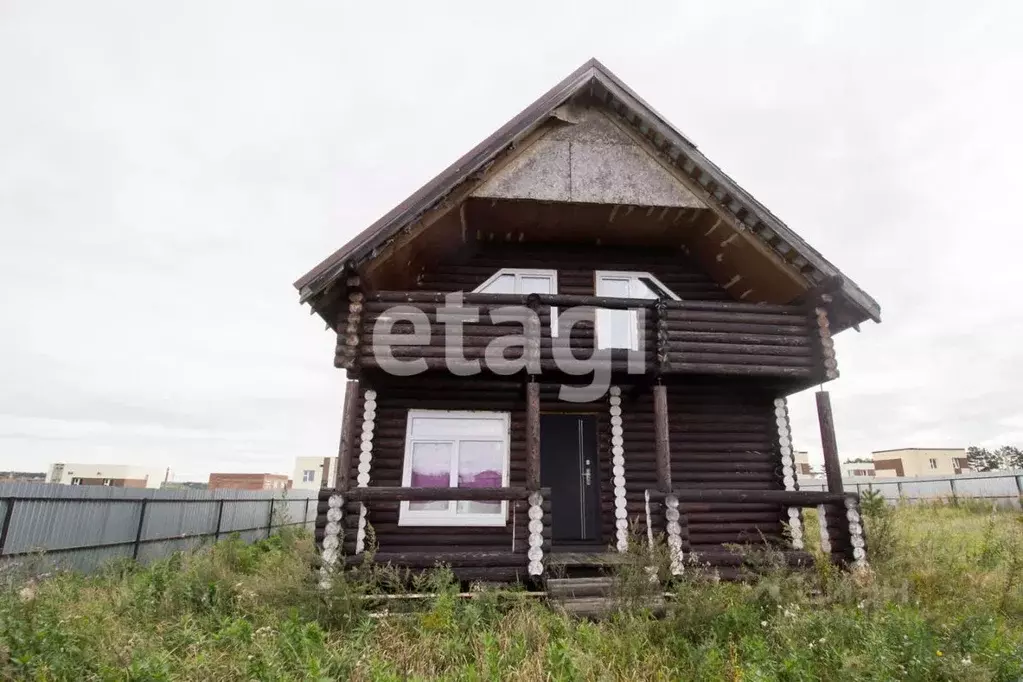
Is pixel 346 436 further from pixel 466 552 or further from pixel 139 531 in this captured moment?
pixel 139 531

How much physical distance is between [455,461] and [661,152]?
6.99 meters

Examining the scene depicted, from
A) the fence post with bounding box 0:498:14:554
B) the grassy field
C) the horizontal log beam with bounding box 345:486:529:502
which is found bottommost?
the grassy field

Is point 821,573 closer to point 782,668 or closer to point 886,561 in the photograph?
point 886,561

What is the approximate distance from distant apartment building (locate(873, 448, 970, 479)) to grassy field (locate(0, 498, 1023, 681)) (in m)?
85.3

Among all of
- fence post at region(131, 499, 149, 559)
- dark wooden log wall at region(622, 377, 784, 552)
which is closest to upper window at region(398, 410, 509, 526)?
dark wooden log wall at region(622, 377, 784, 552)

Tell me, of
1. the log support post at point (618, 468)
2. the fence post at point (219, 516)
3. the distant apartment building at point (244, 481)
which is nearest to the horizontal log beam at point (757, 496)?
the log support post at point (618, 468)

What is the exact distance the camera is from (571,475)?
11086mm

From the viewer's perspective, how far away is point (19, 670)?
16.7ft

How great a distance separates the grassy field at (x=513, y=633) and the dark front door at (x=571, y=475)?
309 cm

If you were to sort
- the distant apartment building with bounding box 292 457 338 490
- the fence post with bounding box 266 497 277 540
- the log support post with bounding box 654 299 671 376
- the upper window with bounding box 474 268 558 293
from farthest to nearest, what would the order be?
the distant apartment building with bounding box 292 457 338 490 → the fence post with bounding box 266 497 277 540 → the upper window with bounding box 474 268 558 293 → the log support post with bounding box 654 299 671 376

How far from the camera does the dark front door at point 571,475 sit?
1072 cm

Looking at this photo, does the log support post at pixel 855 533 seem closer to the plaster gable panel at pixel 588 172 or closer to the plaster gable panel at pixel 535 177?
the plaster gable panel at pixel 588 172

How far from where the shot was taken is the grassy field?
512 cm

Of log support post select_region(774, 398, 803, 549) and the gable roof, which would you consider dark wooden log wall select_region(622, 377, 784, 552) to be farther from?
the gable roof
